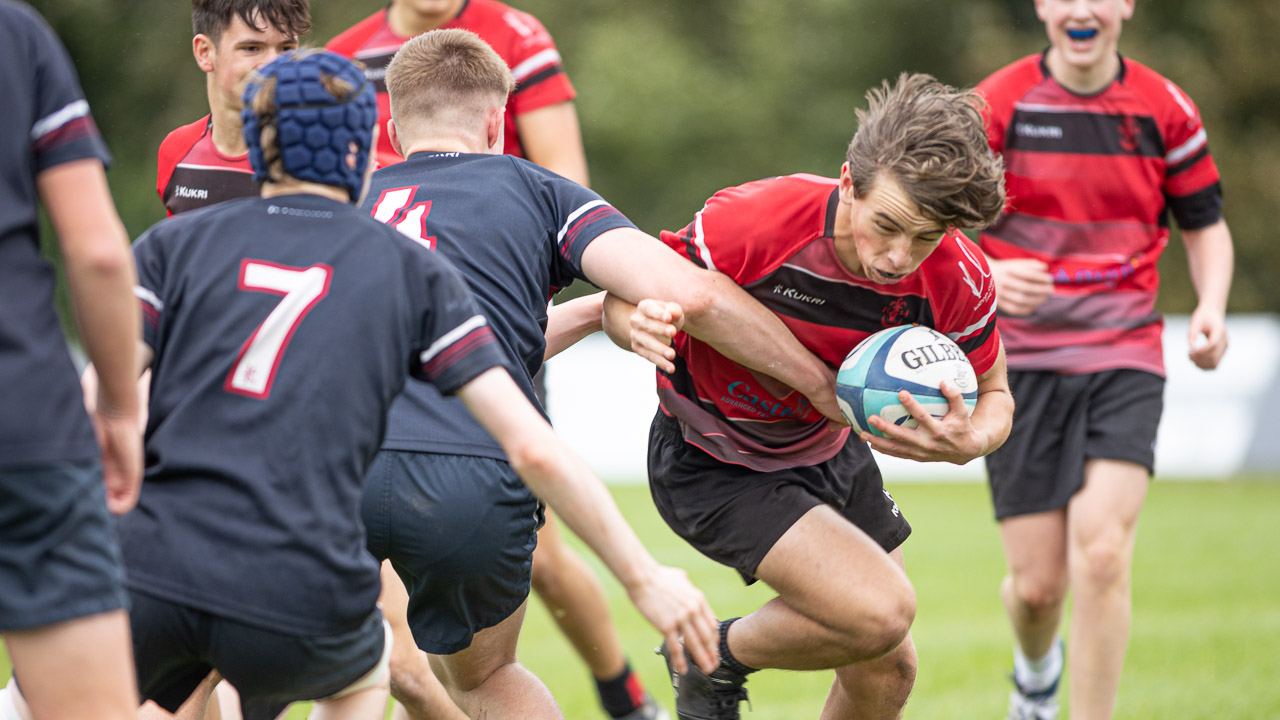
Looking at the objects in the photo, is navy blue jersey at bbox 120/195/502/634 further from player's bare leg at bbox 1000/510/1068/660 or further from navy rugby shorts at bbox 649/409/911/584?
player's bare leg at bbox 1000/510/1068/660

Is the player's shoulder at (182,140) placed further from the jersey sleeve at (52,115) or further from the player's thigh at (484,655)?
the jersey sleeve at (52,115)

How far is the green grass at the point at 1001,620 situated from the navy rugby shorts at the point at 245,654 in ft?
9.71

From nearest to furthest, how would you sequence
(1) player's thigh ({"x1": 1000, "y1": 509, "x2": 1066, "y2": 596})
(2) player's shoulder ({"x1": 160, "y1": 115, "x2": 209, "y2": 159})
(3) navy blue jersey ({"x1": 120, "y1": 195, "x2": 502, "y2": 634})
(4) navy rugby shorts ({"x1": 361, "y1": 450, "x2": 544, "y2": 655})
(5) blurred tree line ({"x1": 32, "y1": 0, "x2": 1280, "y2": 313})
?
(3) navy blue jersey ({"x1": 120, "y1": 195, "x2": 502, "y2": 634}) < (4) navy rugby shorts ({"x1": 361, "y1": 450, "x2": 544, "y2": 655}) < (2) player's shoulder ({"x1": 160, "y1": 115, "x2": 209, "y2": 159}) < (1) player's thigh ({"x1": 1000, "y1": 509, "x2": 1066, "y2": 596}) < (5) blurred tree line ({"x1": 32, "y1": 0, "x2": 1280, "y2": 313})

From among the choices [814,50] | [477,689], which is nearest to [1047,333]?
[477,689]

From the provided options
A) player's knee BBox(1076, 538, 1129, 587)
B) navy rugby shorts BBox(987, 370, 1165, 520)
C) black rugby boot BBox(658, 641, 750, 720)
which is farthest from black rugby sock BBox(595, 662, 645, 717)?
player's knee BBox(1076, 538, 1129, 587)

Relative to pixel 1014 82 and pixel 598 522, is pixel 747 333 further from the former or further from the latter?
pixel 1014 82

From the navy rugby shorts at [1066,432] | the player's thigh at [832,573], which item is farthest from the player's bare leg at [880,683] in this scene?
the navy rugby shorts at [1066,432]

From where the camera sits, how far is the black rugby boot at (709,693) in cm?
423

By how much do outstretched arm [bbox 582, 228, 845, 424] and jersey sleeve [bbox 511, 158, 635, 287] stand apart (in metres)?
0.03

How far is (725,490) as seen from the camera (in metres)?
4.20

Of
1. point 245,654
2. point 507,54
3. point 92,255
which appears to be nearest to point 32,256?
point 92,255

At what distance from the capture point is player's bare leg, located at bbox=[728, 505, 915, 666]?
3.80 metres

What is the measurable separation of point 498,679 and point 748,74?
77.9 feet

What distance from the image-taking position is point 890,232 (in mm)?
3602
